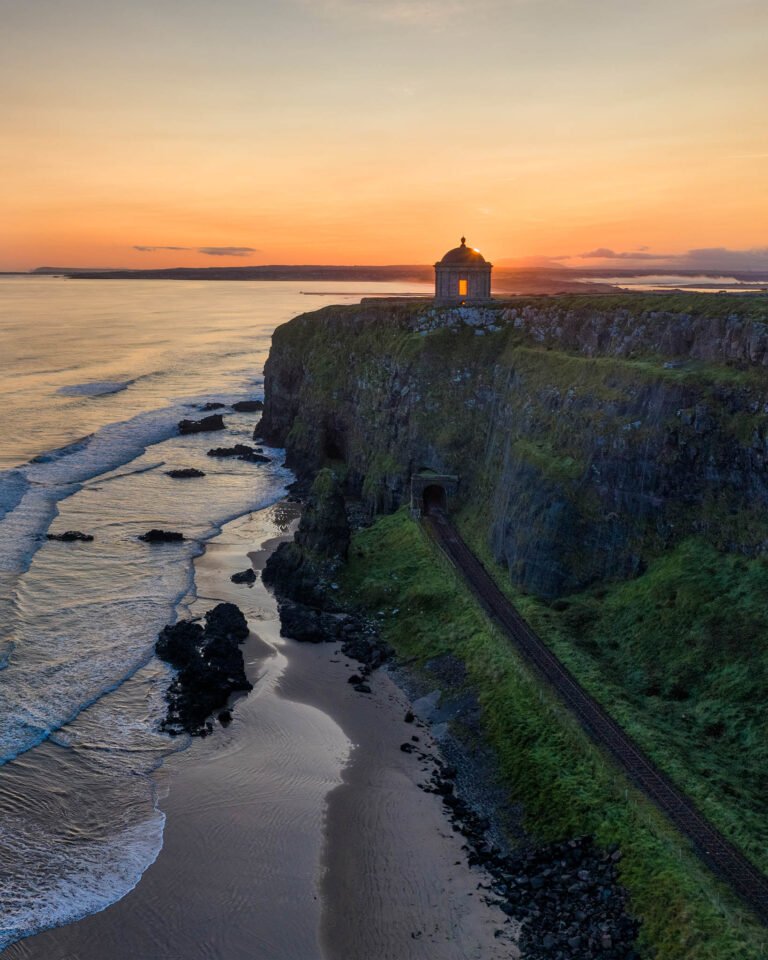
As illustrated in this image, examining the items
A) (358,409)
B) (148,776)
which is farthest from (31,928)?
(358,409)

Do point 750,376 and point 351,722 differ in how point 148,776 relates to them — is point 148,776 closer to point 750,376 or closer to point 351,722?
point 351,722

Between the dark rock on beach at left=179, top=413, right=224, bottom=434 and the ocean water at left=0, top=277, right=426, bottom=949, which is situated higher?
the dark rock on beach at left=179, top=413, right=224, bottom=434

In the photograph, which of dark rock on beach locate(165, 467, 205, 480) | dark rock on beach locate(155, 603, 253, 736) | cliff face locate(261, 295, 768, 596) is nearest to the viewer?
dark rock on beach locate(155, 603, 253, 736)

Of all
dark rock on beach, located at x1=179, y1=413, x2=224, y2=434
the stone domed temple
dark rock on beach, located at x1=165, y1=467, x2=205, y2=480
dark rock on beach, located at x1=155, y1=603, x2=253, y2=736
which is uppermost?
the stone domed temple

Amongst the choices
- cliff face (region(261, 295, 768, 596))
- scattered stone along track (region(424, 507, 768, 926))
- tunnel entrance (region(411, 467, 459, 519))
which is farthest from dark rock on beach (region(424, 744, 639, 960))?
tunnel entrance (region(411, 467, 459, 519))

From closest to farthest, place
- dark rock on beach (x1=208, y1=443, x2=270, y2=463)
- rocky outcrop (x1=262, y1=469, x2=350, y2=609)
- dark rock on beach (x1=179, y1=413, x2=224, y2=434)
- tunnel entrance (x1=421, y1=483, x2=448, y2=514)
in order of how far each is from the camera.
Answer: rocky outcrop (x1=262, y1=469, x2=350, y2=609)
tunnel entrance (x1=421, y1=483, x2=448, y2=514)
dark rock on beach (x1=208, y1=443, x2=270, y2=463)
dark rock on beach (x1=179, y1=413, x2=224, y2=434)

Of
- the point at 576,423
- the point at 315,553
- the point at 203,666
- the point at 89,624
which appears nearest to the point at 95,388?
the point at 315,553

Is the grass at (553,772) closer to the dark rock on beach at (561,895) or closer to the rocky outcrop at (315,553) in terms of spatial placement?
the dark rock on beach at (561,895)

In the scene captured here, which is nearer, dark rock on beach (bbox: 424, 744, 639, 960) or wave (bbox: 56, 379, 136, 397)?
dark rock on beach (bbox: 424, 744, 639, 960)

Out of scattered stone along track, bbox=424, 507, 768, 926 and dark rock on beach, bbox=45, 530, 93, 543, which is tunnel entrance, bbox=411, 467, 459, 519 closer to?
scattered stone along track, bbox=424, 507, 768, 926
